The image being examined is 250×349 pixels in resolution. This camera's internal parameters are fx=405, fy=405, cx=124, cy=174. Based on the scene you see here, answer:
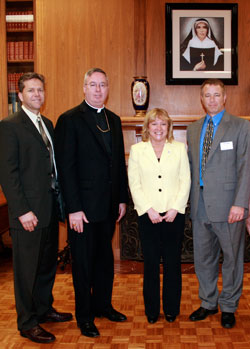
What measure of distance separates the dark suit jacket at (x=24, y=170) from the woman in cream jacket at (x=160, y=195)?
0.55 m

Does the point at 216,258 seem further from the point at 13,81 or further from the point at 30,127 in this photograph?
the point at 13,81

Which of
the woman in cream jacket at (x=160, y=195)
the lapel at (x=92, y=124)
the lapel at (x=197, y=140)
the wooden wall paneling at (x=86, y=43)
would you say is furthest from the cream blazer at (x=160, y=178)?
the wooden wall paneling at (x=86, y=43)

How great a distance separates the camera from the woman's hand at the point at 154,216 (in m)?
2.49

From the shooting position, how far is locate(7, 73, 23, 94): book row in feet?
13.9

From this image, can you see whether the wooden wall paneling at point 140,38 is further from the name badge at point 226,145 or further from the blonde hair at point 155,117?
the name badge at point 226,145

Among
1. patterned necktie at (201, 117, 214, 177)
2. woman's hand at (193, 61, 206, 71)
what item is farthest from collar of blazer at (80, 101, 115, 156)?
woman's hand at (193, 61, 206, 71)

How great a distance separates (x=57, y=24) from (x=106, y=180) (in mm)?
2289

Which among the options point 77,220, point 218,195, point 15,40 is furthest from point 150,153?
point 15,40

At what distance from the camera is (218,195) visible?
257 cm

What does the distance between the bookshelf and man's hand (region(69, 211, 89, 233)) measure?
2.26 metres

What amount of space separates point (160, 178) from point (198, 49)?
6.58 ft

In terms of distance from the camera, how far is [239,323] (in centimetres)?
266

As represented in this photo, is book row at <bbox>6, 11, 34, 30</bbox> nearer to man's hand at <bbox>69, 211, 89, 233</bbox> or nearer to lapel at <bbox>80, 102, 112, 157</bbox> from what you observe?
lapel at <bbox>80, 102, 112, 157</bbox>

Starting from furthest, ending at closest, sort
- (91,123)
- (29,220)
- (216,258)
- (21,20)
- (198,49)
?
(21,20), (198,49), (216,258), (91,123), (29,220)
